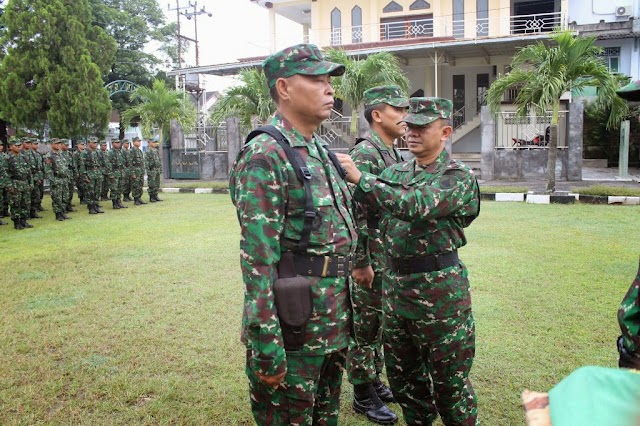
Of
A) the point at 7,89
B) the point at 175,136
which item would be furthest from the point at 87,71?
the point at 175,136

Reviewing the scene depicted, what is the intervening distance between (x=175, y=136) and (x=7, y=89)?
20.4ft

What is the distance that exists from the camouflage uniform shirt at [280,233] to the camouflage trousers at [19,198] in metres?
10.6

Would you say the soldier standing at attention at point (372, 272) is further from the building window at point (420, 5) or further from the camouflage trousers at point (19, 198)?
the building window at point (420, 5)

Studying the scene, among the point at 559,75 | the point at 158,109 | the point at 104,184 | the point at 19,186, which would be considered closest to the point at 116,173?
the point at 104,184

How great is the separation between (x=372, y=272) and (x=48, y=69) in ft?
55.8

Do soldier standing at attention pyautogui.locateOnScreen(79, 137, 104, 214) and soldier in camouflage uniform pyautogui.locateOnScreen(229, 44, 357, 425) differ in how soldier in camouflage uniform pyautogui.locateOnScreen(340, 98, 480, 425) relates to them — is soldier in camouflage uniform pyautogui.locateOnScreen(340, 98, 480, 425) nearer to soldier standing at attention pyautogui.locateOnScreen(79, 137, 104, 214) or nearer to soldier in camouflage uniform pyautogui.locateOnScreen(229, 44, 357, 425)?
soldier in camouflage uniform pyautogui.locateOnScreen(229, 44, 357, 425)

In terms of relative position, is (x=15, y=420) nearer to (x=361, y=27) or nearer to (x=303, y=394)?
(x=303, y=394)

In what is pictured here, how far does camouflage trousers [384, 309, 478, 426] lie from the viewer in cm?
287

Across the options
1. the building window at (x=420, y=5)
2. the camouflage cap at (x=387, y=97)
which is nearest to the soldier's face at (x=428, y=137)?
the camouflage cap at (x=387, y=97)

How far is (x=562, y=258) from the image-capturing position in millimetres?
7027

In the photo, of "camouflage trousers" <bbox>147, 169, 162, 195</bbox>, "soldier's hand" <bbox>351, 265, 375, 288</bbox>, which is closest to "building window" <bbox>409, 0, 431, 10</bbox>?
"camouflage trousers" <bbox>147, 169, 162, 195</bbox>

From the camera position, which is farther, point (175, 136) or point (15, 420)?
point (175, 136)

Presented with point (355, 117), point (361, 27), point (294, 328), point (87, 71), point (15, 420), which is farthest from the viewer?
point (361, 27)

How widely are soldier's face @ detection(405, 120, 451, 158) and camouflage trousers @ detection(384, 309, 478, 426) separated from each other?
864 millimetres
